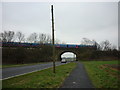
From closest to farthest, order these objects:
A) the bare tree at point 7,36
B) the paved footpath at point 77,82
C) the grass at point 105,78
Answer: the paved footpath at point 77,82
the grass at point 105,78
the bare tree at point 7,36

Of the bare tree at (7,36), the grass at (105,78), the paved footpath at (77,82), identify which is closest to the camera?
the paved footpath at (77,82)

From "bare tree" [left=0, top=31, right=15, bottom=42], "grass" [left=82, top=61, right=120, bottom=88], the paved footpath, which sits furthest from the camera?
"bare tree" [left=0, top=31, right=15, bottom=42]

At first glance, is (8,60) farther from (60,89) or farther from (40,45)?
(60,89)

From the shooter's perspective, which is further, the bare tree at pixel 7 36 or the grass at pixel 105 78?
the bare tree at pixel 7 36

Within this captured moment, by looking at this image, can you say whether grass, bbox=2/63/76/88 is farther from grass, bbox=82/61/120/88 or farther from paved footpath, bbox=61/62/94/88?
grass, bbox=82/61/120/88

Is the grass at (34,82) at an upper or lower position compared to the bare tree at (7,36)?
lower

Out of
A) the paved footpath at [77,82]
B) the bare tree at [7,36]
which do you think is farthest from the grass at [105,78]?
the bare tree at [7,36]

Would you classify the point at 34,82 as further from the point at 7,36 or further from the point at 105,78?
the point at 7,36

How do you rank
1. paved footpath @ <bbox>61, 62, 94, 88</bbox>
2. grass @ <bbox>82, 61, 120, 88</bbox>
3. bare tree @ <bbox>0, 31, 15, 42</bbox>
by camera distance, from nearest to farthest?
paved footpath @ <bbox>61, 62, 94, 88</bbox>, grass @ <bbox>82, 61, 120, 88</bbox>, bare tree @ <bbox>0, 31, 15, 42</bbox>

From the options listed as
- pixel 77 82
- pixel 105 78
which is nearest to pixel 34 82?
pixel 77 82

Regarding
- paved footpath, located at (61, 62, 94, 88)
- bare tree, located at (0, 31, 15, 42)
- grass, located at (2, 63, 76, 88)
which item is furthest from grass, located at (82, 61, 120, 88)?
bare tree, located at (0, 31, 15, 42)

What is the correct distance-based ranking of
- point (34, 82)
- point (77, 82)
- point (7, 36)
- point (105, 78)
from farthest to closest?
point (7, 36)
point (105, 78)
point (77, 82)
point (34, 82)

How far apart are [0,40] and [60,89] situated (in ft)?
155

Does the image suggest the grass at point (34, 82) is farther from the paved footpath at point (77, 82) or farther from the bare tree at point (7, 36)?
the bare tree at point (7, 36)
